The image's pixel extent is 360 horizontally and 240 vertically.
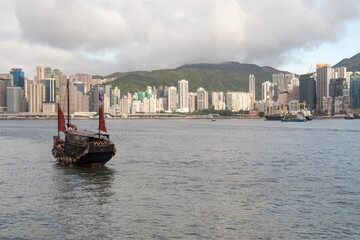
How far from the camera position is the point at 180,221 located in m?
24.1

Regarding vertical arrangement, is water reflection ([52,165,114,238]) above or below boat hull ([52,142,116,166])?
below

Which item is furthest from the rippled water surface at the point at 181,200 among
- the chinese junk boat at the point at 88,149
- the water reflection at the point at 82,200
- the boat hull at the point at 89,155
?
the chinese junk boat at the point at 88,149

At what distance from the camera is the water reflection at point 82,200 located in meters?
23.0

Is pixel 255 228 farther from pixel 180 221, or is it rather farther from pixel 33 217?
pixel 33 217

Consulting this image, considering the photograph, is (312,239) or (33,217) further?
(33,217)

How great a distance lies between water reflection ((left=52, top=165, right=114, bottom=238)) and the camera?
23016 mm

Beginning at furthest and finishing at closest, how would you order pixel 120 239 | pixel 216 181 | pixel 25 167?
pixel 25 167, pixel 216 181, pixel 120 239

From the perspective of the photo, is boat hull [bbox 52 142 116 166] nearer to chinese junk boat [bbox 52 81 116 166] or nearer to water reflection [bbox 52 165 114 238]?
chinese junk boat [bbox 52 81 116 166]

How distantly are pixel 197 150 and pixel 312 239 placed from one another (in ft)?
142

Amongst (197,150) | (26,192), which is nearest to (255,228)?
(26,192)

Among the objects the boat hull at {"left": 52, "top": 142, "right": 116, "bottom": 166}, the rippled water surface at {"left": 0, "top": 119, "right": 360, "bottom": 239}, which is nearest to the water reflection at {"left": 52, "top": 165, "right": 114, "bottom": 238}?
the rippled water surface at {"left": 0, "top": 119, "right": 360, "bottom": 239}

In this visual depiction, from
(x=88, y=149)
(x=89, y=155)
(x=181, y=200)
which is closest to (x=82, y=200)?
(x=181, y=200)

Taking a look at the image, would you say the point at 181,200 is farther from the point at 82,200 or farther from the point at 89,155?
the point at 89,155

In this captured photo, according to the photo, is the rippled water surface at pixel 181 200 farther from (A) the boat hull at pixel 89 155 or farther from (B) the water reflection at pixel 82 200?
(A) the boat hull at pixel 89 155
